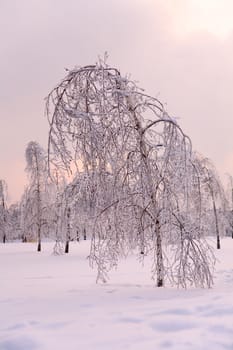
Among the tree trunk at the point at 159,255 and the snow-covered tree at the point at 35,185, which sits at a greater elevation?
the snow-covered tree at the point at 35,185

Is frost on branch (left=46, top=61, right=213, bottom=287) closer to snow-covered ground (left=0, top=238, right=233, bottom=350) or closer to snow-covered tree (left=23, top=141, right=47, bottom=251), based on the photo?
snow-covered ground (left=0, top=238, right=233, bottom=350)

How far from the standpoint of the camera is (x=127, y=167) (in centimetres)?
755

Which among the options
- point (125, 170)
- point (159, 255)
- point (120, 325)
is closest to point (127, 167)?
point (125, 170)

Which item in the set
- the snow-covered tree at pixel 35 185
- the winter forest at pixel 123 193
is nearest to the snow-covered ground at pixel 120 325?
the winter forest at pixel 123 193

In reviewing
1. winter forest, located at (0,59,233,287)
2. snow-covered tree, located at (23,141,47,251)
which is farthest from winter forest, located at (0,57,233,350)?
snow-covered tree, located at (23,141,47,251)

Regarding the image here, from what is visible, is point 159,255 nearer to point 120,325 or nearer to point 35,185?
Answer: point 120,325

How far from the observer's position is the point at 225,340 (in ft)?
12.0

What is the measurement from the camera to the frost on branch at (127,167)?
22.1 feet

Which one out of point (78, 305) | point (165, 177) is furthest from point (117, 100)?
point (78, 305)

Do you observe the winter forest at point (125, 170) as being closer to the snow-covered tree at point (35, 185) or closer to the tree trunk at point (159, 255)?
the tree trunk at point (159, 255)

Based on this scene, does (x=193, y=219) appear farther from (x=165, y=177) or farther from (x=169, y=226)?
(x=165, y=177)

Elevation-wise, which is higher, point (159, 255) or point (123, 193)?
point (123, 193)

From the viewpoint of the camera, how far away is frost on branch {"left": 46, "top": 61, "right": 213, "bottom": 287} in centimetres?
673

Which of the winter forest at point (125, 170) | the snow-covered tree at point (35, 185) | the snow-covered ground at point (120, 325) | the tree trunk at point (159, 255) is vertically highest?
the snow-covered tree at point (35, 185)
